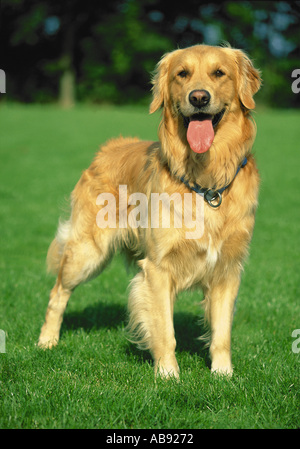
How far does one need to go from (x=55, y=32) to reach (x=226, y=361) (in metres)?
40.5

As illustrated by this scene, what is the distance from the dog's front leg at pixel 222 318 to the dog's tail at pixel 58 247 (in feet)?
4.99

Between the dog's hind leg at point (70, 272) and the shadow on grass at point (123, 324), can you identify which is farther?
the dog's hind leg at point (70, 272)

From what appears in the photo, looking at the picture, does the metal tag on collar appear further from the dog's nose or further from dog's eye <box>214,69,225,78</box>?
dog's eye <box>214,69,225,78</box>

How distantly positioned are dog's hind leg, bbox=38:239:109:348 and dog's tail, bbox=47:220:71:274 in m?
0.13

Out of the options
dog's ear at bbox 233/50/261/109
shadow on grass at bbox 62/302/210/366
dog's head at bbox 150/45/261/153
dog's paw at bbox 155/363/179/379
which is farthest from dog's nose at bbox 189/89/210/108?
shadow on grass at bbox 62/302/210/366

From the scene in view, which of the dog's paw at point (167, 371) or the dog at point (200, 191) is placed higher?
the dog at point (200, 191)

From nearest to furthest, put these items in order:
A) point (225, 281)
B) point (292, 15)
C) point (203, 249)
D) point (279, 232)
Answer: point (203, 249) < point (225, 281) < point (279, 232) < point (292, 15)

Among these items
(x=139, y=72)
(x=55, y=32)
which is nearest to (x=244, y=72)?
(x=139, y=72)

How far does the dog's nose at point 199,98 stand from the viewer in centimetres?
347

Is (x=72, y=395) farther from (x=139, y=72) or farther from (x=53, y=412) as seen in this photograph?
(x=139, y=72)

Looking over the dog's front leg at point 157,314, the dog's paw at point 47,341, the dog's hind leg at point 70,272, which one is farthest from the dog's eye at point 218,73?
the dog's paw at point 47,341

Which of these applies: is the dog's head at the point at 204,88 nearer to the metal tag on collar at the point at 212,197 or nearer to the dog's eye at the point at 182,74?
the dog's eye at the point at 182,74

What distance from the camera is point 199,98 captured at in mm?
3484

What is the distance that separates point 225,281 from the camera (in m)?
4.00
